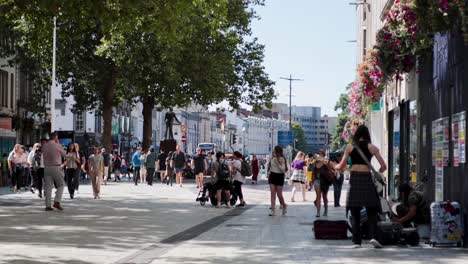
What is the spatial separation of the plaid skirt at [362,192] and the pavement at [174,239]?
0.68 m

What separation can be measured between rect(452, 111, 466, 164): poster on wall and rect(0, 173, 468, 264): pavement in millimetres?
1501

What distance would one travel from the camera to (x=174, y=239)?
1748cm

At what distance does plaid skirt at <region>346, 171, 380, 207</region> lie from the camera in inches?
614

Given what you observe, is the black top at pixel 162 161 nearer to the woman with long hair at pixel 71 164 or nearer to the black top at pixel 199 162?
the black top at pixel 199 162

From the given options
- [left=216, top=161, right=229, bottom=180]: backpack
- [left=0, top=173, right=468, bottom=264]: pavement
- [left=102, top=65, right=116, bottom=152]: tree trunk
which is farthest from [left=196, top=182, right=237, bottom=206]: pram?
[left=102, top=65, right=116, bottom=152]: tree trunk

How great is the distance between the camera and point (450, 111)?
17328mm

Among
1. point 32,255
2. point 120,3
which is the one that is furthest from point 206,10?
point 32,255

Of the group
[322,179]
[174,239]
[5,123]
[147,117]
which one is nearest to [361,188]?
[174,239]

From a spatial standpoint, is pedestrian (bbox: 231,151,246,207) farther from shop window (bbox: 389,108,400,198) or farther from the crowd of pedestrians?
shop window (bbox: 389,108,400,198)

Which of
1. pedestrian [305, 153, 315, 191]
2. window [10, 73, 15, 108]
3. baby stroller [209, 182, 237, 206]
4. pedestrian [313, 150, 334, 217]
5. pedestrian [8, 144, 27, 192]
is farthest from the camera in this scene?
window [10, 73, 15, 108]

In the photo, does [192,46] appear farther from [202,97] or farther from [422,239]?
[422,239]

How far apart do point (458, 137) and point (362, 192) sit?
1932mm

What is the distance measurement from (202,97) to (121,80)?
4.84m

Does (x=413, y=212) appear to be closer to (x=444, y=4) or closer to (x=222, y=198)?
(x=444, y=4)
